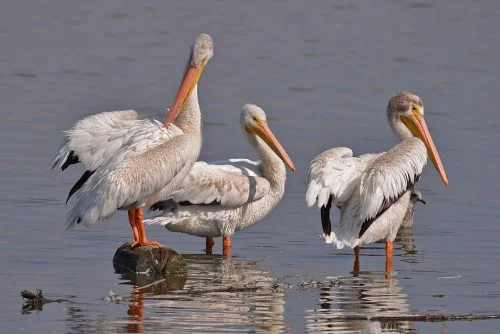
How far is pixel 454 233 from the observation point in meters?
10.6

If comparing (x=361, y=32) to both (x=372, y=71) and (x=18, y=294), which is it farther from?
(x=18, y=294)

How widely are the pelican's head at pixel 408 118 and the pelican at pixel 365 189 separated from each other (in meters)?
0.39

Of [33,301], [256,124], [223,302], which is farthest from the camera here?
[256,124]

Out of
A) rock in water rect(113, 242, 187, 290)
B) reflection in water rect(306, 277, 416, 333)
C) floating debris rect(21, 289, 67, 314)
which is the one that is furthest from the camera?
rock in water rect(113, 242, 187, 290)

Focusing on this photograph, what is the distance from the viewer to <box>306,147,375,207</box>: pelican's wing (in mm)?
9133

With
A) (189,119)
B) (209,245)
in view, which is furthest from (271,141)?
(209,245)

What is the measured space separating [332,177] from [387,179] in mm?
366

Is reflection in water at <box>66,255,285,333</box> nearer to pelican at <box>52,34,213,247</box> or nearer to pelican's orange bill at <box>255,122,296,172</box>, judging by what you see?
pelican at <box>52,34,213,247</box>

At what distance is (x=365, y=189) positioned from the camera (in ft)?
30.3

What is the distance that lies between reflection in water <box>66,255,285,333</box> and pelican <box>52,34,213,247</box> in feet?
1.69

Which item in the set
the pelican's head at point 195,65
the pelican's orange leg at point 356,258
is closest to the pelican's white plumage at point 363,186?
the pelican's orange leg at point 356,258

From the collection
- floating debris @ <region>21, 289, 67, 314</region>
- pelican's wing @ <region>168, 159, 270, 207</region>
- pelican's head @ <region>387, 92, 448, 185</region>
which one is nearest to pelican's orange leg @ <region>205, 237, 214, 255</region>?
pelican's wing @ <region>168, 159, 270, 207</region>

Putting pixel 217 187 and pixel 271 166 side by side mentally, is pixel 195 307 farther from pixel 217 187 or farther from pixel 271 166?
pixel 271 166

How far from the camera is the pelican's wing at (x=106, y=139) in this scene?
9180 millimetres
